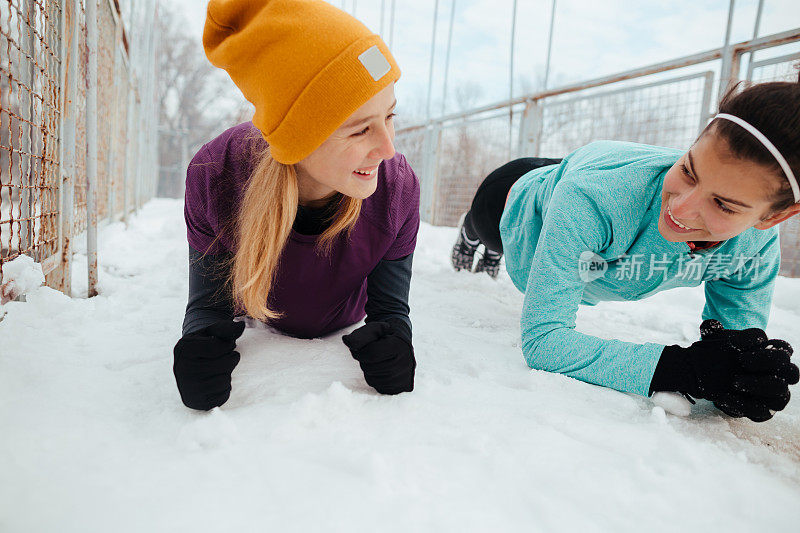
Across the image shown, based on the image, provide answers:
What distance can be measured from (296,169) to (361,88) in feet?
0.81

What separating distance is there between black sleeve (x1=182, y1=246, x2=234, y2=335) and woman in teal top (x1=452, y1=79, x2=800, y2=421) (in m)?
0.73

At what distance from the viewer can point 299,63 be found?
871mm

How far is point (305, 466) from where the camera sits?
0.70 meters

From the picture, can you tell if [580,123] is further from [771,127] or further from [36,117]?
[36,117]

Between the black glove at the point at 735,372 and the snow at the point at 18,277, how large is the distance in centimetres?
148

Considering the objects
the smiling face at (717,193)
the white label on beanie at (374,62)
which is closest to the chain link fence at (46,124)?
the white label on beanie at (374,62)

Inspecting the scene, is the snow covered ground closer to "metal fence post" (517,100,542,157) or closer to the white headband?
the white headband

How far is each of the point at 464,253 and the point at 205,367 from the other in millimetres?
1957

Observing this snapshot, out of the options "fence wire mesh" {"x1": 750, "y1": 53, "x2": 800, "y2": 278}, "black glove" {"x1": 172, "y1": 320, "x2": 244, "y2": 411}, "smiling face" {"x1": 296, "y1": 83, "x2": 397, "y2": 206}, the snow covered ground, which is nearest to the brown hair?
the snow covered ground

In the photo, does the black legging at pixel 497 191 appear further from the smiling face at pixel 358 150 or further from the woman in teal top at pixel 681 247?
→ the smiling face at pixel 358 150

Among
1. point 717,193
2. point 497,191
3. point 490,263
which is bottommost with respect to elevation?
point 490,263

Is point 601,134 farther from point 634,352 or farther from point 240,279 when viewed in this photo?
point 240,279

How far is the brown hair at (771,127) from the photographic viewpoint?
2.77ft

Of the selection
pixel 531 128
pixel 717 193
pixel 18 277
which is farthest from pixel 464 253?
pixel 18 277
